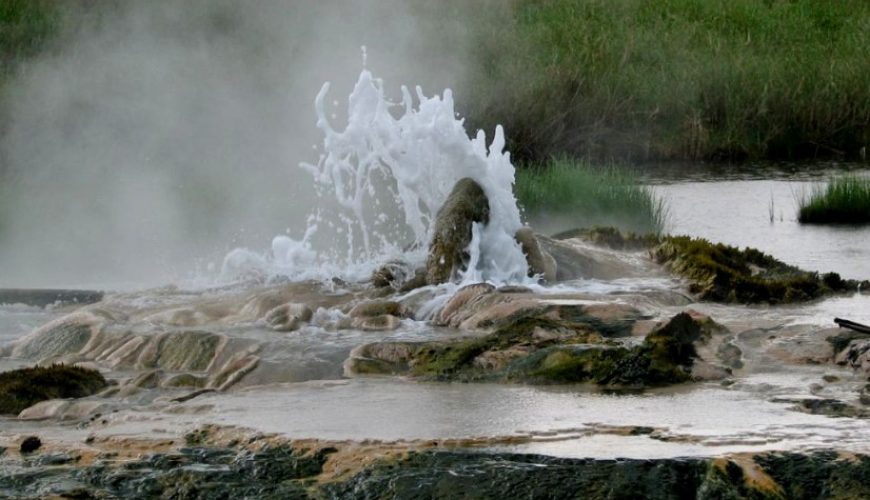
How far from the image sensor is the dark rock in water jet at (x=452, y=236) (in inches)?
424

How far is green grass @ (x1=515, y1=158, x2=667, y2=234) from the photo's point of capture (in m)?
15.4

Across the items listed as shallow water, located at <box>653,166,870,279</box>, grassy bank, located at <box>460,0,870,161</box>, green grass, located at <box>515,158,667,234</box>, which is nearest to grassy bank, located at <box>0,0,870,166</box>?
grassy bank, located at <box>460,0,870,161</box>

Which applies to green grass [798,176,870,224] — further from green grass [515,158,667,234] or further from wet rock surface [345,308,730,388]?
wet rock surface [345,308,730,388]

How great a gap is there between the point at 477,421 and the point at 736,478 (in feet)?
4.45

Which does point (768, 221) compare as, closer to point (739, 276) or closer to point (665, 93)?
point (739, 276)

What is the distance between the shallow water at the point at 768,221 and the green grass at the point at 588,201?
0.39 metres

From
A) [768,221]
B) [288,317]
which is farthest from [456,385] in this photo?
[768,221]

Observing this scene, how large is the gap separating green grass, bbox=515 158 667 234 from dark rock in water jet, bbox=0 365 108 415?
7.45 meters

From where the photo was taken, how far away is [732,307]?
10398 mm

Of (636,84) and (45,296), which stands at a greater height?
(636,84)

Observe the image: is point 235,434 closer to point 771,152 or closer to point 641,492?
point 641,492

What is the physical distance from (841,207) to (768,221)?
0.72 meters

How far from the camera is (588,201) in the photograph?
15.6 m

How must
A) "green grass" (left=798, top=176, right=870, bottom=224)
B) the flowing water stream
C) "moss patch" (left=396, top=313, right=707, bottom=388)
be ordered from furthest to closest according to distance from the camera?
"green grass" (left=798, top=176, right=870, bottom=224), "moss patch" (left=396, top=313, right=707, bottom=388), the flowing water stream
